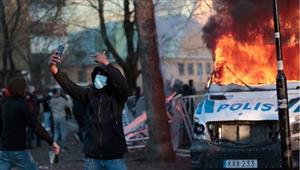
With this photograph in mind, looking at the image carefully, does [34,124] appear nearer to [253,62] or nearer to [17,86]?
[17,86]

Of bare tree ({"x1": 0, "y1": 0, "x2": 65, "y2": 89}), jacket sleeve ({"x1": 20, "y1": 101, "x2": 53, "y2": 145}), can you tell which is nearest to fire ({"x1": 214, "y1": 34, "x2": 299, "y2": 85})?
Result: jacket sleeve ({"x1": 20, "y1": 101, "x2": 53, "y2": 145})

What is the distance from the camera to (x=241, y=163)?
8.96m

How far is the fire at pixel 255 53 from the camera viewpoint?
36.7 ft

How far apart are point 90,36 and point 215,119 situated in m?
21.3

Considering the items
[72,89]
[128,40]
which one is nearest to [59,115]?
[128,40]

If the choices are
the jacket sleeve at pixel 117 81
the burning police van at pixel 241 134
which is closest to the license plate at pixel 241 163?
the burning police van at pixel 241 134

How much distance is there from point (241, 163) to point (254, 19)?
4.82 metres

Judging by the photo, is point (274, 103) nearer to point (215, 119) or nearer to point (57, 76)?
point (215, 119)

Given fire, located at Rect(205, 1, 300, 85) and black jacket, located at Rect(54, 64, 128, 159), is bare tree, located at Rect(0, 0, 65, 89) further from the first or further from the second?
black jacket, located at Rect(54, 64, 128, 159)

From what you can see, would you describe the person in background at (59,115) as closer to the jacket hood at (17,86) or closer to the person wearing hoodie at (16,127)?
the person wearing hoodie at (16,127)

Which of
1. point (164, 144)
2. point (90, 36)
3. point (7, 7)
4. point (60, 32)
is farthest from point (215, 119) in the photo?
point (90, 36)

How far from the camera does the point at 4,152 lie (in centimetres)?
746

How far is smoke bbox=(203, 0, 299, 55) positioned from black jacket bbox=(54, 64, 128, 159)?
656 centimetres

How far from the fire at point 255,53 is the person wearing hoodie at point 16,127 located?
4532mm
